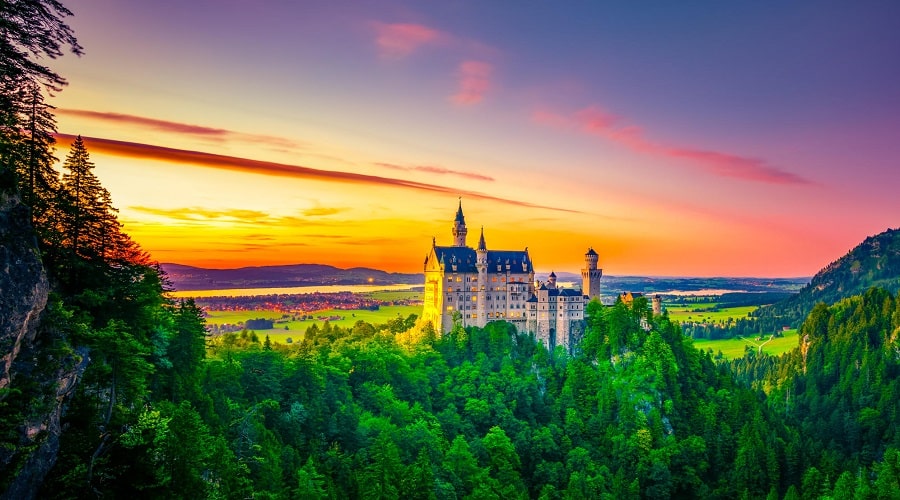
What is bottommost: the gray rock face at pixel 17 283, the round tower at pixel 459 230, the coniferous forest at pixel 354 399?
the coniferous forest at pixel 354 399

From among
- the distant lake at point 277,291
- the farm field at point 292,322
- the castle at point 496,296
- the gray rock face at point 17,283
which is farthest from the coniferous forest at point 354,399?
the distant lake at point 277,291

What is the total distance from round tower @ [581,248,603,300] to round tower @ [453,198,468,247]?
1022 inches

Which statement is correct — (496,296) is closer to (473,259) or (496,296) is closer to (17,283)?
(473,259)

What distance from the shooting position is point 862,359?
158125mm

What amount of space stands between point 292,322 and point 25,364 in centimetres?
12286

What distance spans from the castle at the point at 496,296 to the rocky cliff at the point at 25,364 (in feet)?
286

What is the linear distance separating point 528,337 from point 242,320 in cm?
6568

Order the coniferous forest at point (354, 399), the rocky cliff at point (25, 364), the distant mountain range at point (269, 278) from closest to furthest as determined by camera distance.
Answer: the rocky cliff at point (25, 364) → the coniferous forest at point (354, 399) → the distant mountain range at point (269, 278)

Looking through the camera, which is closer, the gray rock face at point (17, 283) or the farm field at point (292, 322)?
the gray rock face at point (17, 283)

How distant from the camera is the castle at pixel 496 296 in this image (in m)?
119

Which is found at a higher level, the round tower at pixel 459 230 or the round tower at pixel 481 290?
the round tower at pixel 459 230

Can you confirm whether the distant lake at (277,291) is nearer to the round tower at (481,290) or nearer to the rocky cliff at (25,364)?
the rocky cliff at (25,364)

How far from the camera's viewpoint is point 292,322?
15212 cm

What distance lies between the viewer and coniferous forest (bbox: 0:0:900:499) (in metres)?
33.6
